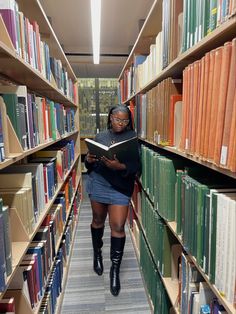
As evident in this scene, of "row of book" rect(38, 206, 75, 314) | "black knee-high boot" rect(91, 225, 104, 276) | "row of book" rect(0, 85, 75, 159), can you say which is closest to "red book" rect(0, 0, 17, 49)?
"row of book" rect(0, 85, 75, 159)

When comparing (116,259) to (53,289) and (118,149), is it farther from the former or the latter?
(118,149)

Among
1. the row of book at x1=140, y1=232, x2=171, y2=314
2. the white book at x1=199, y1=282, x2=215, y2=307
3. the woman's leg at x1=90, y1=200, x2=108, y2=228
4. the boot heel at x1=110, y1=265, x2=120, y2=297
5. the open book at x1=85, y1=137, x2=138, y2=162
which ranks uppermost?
the open book at x1=85, y1=137, x2=138, y2=162

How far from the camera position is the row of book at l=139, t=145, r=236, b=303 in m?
0.74

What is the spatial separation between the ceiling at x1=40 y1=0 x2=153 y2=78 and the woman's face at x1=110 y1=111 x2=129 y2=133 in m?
1.92

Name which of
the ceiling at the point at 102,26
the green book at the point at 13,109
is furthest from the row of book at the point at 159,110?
the ceiling at the point at 102,26

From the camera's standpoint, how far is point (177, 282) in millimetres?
1460

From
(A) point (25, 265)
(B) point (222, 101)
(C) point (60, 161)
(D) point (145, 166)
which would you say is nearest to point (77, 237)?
(C) point (60, 161)

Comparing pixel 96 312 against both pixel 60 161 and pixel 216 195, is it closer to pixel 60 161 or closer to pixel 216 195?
pixel 60 161

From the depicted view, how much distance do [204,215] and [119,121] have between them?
4.26 ft

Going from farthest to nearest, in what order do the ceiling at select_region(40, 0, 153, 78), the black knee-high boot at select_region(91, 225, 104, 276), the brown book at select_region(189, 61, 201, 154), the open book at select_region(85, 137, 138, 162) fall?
1. the ceiling at select_region(40, 0, 153, 78)
2. the black knee-high boot at select_region(91, 225, 104, 276)
3. the open book at select_region(85, 137, 138, 162)
4. the brown book at select_region(189, 61, 201, 154)

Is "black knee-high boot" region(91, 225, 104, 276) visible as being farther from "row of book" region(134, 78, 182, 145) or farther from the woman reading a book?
"row of book" region(134, 78, 182, 145)

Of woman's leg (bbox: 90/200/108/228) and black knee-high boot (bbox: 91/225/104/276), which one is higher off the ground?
woman's leg (bbox: 90/200/108/228)

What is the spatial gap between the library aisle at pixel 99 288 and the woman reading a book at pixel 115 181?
10 cm

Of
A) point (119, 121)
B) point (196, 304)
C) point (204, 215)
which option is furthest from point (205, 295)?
point (119, 121)
